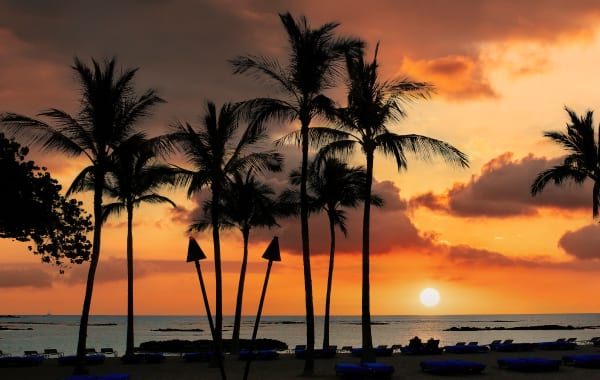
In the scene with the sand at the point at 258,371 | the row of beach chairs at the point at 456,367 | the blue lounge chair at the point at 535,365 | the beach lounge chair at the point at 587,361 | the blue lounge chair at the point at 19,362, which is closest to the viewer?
the row of beach chairs at the point at 456,367

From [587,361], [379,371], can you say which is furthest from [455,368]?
[587,361]

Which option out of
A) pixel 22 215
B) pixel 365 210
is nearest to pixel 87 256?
pixel 22 215

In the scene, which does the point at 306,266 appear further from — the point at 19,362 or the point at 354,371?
the point at 19,362

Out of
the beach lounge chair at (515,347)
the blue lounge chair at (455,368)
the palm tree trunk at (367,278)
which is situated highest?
the palm tree trunk at (367,278)

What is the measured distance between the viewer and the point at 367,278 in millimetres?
28188

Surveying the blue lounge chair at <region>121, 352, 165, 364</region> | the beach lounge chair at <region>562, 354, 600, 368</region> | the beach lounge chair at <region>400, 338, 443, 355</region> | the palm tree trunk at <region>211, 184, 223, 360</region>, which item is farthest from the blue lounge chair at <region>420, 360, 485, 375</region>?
the blue lounge chair at <region>121, 352, 165, 364</region>

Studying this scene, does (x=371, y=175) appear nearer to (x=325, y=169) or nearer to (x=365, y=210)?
(x=365, y=210)

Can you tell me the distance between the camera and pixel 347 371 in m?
24.8

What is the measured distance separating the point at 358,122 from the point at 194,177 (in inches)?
295

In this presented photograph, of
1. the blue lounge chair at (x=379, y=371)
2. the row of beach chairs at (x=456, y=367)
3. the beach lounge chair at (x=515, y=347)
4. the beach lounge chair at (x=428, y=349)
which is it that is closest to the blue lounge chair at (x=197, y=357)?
the row of beach chairs at (x=456, y=367)

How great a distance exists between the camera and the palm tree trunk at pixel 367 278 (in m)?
27.7

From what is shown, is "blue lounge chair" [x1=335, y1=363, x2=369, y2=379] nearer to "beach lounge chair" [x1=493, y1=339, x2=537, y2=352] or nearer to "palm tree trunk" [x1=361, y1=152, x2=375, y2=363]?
"palm tree trunk" [x1=361, y1=152, x2=375, y2=363]

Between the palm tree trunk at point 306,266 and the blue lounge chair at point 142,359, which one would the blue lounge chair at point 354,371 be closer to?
the palm tree trunk at point 306,266

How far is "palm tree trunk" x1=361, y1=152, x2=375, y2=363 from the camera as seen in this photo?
27703 millimetres
